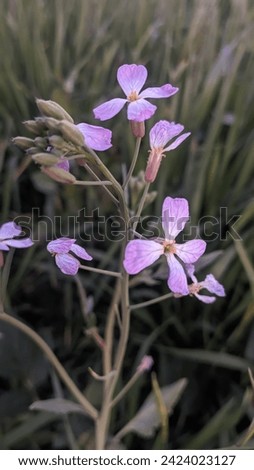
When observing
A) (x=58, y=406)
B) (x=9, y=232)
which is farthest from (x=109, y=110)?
(x=58, y=406)

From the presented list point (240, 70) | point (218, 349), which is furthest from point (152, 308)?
point (240, 70)

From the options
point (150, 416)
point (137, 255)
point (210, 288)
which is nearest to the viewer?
point (137, 255)

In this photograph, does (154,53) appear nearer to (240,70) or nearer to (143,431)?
(240,70)

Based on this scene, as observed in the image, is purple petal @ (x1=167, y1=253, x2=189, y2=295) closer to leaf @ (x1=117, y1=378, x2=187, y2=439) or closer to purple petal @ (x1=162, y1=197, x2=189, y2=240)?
purple petal @ (x1=162, y1=197, x2=189, y2=240)

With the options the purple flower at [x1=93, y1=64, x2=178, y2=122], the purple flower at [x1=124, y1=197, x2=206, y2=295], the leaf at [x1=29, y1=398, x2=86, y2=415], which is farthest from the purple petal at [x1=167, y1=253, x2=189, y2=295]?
the leaf at [x1=29, y1=398, x2=86, y2=415]

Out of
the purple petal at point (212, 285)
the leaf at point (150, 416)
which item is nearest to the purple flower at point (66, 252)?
the purple petal at point (212, 285)

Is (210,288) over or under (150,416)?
over

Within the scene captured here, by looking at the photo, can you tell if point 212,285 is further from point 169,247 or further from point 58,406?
point 58,406

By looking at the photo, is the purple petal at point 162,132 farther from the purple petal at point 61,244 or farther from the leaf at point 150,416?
the leaf at point 150,416
